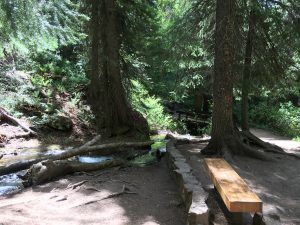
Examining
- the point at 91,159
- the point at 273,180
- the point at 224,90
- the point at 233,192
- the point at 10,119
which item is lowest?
the point at 273,180

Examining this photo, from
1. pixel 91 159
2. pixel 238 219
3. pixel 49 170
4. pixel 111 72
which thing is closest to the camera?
pixel 238 219

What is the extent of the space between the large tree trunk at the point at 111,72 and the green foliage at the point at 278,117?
14234 millimetres

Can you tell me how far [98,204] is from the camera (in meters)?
6.95

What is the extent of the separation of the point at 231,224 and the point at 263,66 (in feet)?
29.4

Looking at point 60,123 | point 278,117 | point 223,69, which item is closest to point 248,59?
point 223,69

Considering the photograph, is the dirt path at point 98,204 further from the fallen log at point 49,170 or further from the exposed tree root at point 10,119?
the exposed tree root at point 10,119

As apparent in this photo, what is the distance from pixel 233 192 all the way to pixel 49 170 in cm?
472

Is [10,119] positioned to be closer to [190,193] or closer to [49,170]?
[49,170]

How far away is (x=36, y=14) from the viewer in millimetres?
10414

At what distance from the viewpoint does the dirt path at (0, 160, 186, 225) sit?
614 centimetres

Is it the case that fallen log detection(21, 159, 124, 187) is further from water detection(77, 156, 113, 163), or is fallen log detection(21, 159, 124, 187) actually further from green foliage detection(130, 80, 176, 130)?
green foliage detection(130, 80, 176, 130)

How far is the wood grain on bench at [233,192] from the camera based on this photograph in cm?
488

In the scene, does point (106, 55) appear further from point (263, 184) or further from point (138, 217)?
point (138, 217)

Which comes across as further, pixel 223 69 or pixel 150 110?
pixel 150 110
